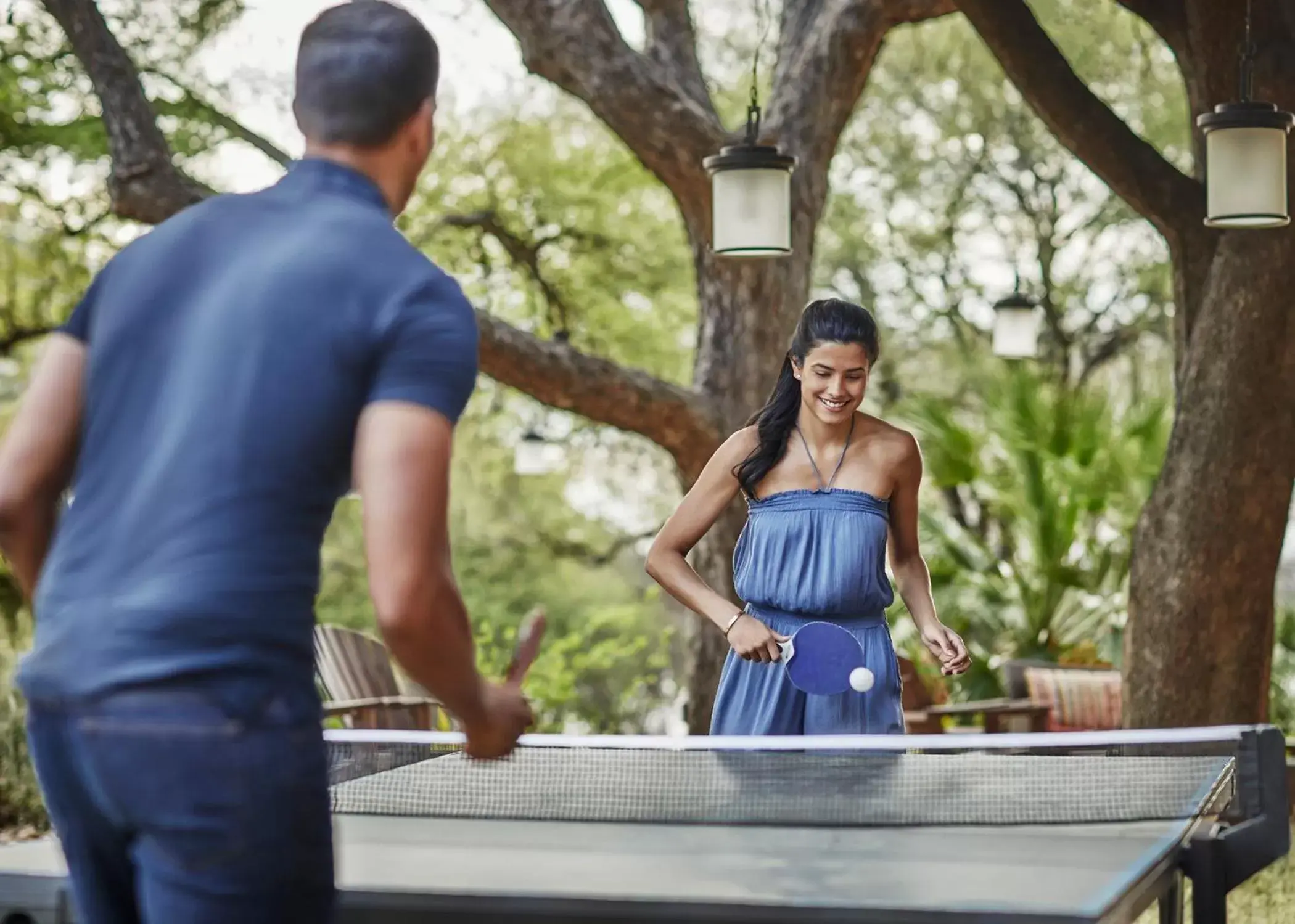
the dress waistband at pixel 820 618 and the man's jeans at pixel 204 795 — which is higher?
the dress waistband at pixel 820 618

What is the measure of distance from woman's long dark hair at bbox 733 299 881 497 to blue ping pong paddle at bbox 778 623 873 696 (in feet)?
1.56

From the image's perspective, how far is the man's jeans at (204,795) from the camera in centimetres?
175

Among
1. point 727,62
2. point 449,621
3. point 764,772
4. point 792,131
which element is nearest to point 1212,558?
point 792,131

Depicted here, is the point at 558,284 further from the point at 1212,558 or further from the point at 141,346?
the point at 141,346

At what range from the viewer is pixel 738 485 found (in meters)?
4.40

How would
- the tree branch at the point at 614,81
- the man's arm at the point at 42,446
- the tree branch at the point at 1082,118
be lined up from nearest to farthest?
the man's arm at the point at 42,446, the tree branch at the point at 1082,118, the tree branch at the point at 614,81

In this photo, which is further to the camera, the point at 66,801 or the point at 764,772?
the point at 764,772

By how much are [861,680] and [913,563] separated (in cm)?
63

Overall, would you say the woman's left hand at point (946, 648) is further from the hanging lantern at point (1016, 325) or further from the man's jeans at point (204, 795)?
the hanging lantern at point (1016, 325)

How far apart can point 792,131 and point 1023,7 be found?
5.46 feet

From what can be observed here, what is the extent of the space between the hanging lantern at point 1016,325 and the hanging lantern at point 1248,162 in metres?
6.96

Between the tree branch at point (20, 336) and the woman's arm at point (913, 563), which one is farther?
the tree branch at point (20, 336)

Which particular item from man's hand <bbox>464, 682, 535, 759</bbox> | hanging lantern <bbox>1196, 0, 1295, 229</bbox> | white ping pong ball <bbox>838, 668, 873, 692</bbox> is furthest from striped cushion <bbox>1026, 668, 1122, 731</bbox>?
man's hand <bbox>464, 682, 535, 759</bbox>

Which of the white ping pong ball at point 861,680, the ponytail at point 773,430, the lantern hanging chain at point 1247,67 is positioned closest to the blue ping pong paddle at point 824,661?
the white ping pong ball at point 861,680
